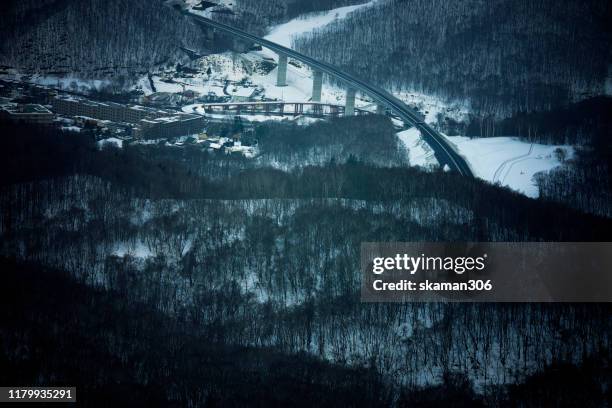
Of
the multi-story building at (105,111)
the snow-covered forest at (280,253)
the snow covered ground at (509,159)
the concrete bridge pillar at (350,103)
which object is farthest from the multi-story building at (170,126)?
the snow covered ground at (509,159)

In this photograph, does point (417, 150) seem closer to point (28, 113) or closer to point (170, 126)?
point (170, 126)

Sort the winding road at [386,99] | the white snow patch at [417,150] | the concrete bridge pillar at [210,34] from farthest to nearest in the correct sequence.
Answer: the concrete bridge pillar at [210,34] < the winding road at [386,99] < the white snow patch at [417,150]

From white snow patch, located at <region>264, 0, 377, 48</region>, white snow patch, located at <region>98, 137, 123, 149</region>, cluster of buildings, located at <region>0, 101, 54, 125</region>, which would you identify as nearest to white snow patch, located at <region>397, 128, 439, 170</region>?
white snow patch, located at <region>98, 137, 123, 149</region>

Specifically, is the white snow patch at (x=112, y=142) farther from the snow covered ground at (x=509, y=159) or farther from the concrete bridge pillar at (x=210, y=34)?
the concrete bridge pillar at (x=210, y=34)

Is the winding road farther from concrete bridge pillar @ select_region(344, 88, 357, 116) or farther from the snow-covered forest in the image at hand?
the snow-covered forest

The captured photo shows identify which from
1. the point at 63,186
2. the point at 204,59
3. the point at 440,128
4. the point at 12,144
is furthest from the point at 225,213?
the point at 204,59

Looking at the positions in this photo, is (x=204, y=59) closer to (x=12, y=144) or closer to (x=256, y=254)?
(x=12, y=144)
